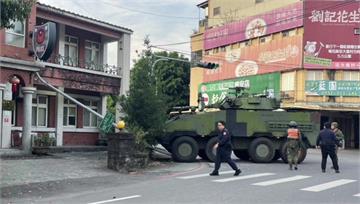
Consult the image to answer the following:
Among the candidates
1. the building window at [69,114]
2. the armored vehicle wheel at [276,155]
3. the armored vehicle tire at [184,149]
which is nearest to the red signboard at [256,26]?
the building window at [69,114]

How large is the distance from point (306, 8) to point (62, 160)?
25.4 metres

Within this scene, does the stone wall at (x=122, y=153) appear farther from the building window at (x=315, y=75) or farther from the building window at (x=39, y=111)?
the building window at (x=315, y=75)

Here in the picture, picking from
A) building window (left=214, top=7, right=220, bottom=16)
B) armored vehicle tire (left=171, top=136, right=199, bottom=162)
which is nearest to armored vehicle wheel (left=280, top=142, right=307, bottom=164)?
armored vehicle tire (left=171, top=136, right=199, bottom=162)

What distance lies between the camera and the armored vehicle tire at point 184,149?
20500mm

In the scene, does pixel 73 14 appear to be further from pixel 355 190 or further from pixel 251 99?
pixel 355 190

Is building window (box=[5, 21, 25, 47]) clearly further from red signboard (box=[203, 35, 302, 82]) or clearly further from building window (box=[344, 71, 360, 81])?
building window (box=[344, 71, 360, 81])

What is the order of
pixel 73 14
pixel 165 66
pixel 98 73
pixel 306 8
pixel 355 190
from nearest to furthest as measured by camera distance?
pixel 355 190 < pixel 73 14 < pixel 98 73 < pixel 306 8 < pixel 165 66

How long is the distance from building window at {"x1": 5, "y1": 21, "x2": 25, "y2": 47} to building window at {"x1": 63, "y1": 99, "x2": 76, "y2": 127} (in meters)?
5.40

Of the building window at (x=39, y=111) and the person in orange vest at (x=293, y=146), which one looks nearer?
the person in orange vest at (x=293, y=146)

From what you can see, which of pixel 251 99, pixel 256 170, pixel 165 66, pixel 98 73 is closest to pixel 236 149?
pixel 251 99

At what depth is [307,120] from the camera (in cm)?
2138

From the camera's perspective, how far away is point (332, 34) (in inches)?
1559

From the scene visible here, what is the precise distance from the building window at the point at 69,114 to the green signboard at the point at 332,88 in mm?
18631

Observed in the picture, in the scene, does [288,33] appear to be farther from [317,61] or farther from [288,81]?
[288,81]
